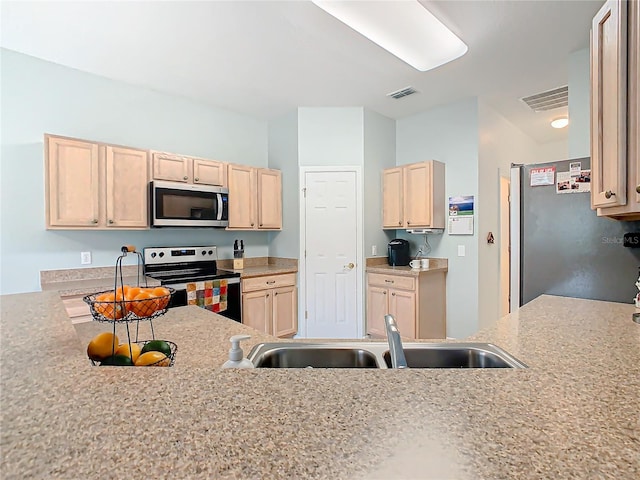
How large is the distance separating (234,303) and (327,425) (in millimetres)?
2924

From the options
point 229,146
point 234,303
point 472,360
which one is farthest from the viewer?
point 229,146

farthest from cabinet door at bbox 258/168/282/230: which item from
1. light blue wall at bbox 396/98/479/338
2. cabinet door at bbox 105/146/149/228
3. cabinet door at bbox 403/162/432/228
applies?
light blue wall at bbox 396/98/479/338

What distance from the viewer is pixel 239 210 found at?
12.0 feet

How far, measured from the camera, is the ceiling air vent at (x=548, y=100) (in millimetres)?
3471

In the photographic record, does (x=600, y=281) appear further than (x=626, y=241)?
Yes

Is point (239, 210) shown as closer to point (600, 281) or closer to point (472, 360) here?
point (472, 360)

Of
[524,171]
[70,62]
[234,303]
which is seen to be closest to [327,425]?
[524,171]

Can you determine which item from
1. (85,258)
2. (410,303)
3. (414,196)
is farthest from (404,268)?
(85,258)

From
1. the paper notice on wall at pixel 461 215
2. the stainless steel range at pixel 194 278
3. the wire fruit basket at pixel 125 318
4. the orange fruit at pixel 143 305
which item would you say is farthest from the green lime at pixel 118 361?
the paper notice on wall at pixel 461 215

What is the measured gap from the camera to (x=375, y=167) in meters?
4.03

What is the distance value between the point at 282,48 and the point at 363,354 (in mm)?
2520

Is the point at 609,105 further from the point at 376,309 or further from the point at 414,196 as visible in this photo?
the point at 376,309

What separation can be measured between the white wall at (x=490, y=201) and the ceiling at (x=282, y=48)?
37cm

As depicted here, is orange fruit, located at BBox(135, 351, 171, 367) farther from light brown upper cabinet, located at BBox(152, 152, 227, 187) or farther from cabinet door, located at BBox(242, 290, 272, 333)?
light brown upper cabinet, located at BBox(152, 152, 227, 187)
